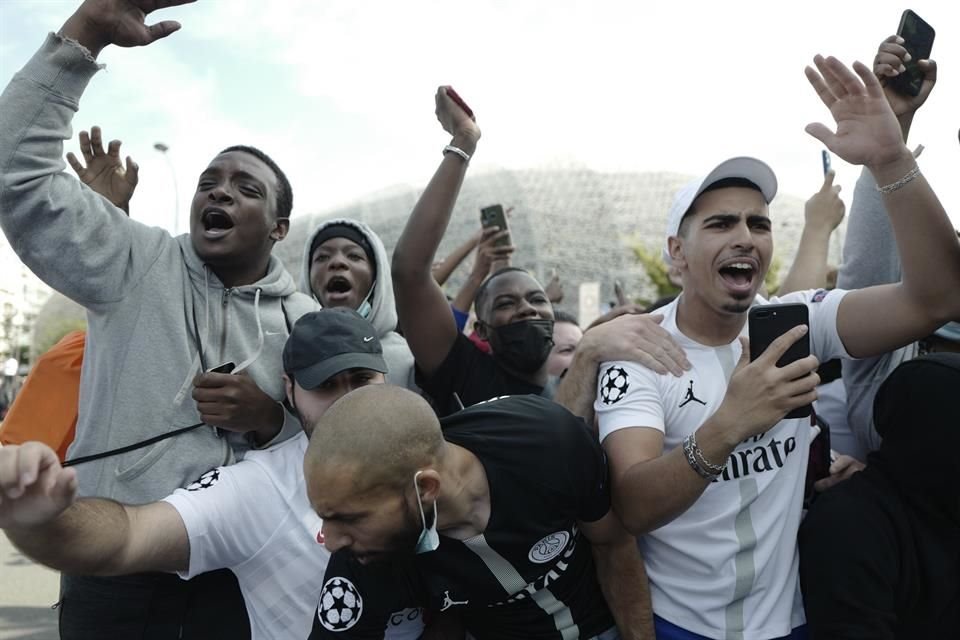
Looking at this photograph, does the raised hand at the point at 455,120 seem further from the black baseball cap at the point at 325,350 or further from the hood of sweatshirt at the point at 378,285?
the black baseball cap at the point at 325,350

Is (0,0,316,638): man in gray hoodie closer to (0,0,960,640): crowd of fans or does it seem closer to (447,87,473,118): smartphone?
(0,0,960,640): crowd of fans

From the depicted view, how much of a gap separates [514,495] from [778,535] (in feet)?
2.72

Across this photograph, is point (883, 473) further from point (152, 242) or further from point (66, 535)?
point (152, 242)

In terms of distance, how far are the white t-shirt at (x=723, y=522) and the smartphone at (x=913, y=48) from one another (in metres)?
0.94

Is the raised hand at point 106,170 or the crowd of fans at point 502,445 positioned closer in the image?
the crowd of fans at point 502,445

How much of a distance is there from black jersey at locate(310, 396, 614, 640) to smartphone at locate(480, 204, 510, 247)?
260cm

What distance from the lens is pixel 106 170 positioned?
349 cm

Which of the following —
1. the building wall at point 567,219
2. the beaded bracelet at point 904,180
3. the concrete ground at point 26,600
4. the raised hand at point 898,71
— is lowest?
the building wall at point 567,219

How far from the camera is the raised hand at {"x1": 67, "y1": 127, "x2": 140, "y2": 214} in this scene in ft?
11.4

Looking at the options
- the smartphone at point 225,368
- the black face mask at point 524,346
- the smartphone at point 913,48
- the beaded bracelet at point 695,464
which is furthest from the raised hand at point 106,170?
the smartphone at point 913,48

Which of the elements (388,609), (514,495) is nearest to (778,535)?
(514,495)

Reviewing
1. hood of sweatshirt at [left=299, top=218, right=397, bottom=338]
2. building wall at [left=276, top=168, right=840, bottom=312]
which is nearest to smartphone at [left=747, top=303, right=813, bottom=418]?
hood of sweatshirt at [left=299, top=218, right=397, bottom=338]

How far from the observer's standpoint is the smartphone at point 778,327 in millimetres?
2250

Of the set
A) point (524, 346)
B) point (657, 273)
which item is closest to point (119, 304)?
point (524, 346)
